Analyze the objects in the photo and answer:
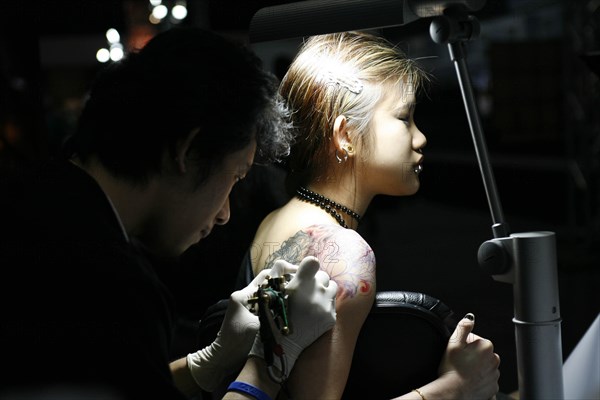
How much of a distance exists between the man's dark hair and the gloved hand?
235mm

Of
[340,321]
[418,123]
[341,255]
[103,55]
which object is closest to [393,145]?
[418,123]

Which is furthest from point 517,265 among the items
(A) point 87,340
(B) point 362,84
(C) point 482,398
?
(A) point 87,340

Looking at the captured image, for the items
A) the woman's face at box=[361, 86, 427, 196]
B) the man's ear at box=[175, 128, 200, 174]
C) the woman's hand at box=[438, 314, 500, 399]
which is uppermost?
the man's ear at box=[175, 128, 200, 174]

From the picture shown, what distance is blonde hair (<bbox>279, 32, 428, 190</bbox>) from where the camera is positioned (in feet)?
4.77

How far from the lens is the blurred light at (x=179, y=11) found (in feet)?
5.48

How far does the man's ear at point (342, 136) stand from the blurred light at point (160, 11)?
0.50 meters

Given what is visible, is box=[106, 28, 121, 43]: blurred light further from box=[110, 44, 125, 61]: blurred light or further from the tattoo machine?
the tattoo machine

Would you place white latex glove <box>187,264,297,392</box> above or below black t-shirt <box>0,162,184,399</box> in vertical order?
below

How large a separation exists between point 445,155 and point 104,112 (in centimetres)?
64

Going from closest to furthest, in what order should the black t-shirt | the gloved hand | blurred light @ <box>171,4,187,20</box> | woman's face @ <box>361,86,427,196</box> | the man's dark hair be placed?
the black t-shirt
the man's dark hair
the gloved hand
woman's face @ <box>361,86,427,196</box>
blurred light @ <box>171,4,187,20</box>

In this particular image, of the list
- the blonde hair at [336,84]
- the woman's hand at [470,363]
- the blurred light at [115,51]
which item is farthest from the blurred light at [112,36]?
the woman's hand at [470,363]

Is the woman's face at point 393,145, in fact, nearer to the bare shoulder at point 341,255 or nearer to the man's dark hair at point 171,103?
the bare shoulder at point 341,255

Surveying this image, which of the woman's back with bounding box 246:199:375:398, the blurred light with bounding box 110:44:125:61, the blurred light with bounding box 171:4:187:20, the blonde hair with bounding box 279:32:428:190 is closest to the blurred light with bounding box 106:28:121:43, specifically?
the blurred light with bounding box 110:44:125:61

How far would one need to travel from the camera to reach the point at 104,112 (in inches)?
49.3
